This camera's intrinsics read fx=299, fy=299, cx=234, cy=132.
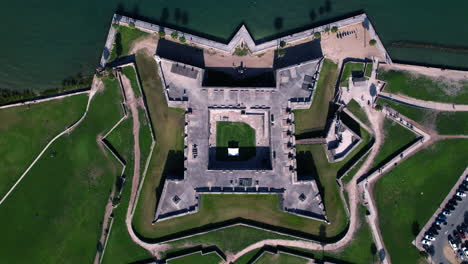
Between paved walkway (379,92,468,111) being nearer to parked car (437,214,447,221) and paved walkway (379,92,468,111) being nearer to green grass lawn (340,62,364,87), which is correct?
green grass lawn (340,62,364,87)

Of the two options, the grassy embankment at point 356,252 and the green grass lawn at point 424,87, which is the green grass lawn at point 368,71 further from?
the grassy embankment at point 356,252

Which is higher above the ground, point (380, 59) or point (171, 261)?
point (380, 59)

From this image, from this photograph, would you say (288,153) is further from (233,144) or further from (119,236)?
(119,236)

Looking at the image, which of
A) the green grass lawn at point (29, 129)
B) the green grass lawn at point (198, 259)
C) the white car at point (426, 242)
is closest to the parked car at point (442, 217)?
the white car at point (426, 242)

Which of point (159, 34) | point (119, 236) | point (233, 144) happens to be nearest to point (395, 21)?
point (233, 144)

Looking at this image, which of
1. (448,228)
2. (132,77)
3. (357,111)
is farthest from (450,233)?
(132,77)

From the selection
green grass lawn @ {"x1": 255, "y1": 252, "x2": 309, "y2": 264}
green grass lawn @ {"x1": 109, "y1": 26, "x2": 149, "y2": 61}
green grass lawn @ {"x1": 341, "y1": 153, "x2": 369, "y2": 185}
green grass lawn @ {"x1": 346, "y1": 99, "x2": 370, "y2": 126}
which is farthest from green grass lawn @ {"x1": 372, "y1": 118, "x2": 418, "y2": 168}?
green grass lawn @ {"x1": 109, "y1": 26, "x2": 149, "y2": 61}
